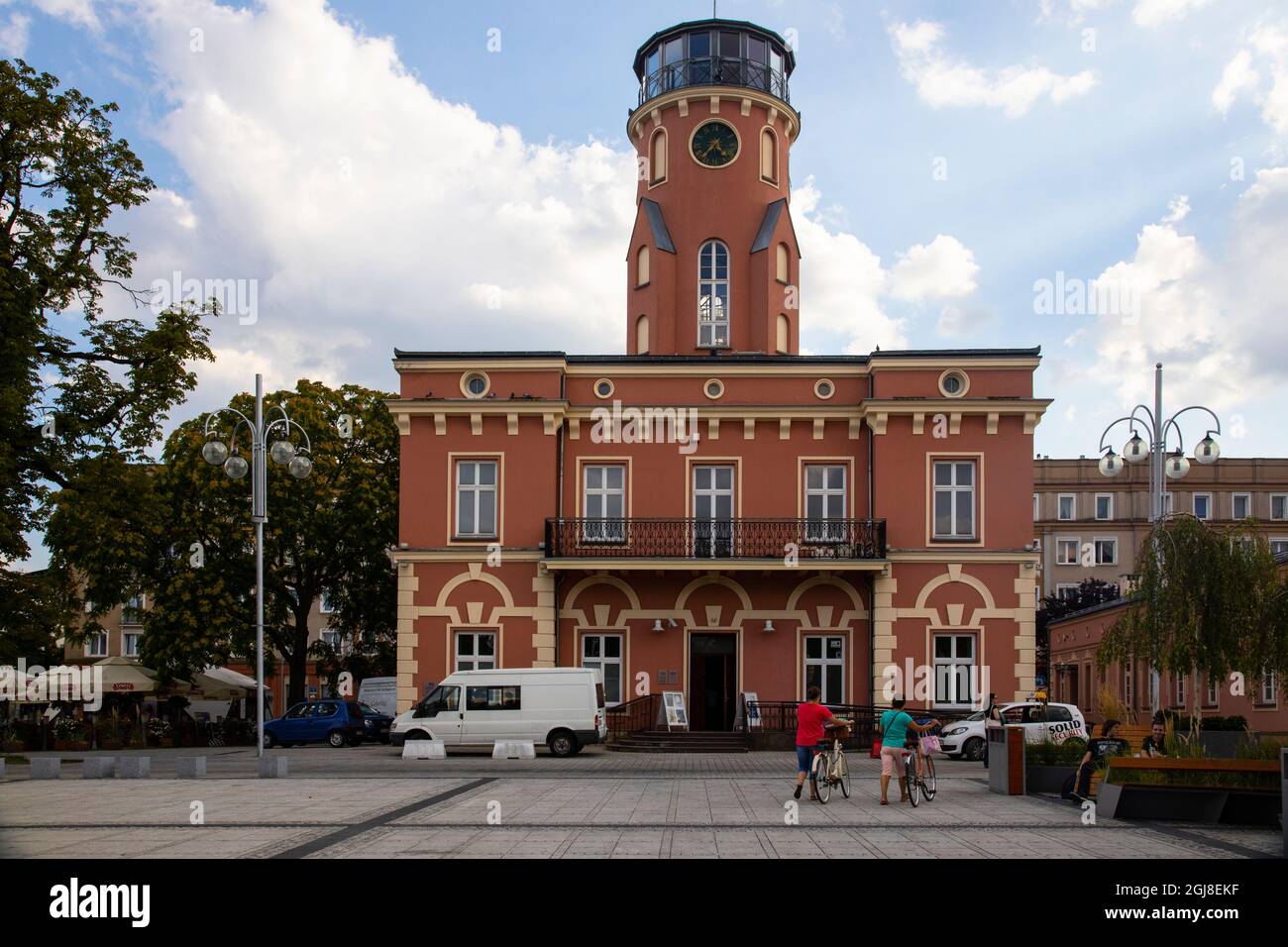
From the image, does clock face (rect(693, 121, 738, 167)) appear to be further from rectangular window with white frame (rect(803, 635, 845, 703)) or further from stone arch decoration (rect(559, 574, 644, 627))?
rectangular window with white frame (rect(803, 635, 845, 703))

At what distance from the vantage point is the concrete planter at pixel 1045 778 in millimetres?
19609

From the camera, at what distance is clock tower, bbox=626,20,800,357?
39156 millimetres

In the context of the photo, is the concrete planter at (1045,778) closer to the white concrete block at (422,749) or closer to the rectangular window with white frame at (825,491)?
the white concrete block at (422,749)

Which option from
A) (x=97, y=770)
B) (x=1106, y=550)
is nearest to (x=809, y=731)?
(x=97, y=770)

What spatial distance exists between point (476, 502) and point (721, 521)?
6.32 metres

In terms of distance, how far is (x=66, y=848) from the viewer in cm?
1326

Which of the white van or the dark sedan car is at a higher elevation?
the white van

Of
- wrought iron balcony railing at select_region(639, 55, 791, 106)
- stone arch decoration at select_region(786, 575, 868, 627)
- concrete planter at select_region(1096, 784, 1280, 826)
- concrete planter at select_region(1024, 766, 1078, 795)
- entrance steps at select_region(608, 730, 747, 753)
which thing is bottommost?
entrance steps at select_region(608, 730, 747, 753)

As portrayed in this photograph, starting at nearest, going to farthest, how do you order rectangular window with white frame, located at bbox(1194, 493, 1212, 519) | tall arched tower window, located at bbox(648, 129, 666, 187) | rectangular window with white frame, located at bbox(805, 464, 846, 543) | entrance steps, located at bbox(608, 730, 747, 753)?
entrance steps, located at bbox(608, 730, 747, 753), rectangular window with white frame, located at bbox(805, 464, 846, 543), tall arched tower window, located at bbox(648, 129, 666, 187), rectangular window with white frame, located at bbox(1194, 493, 1212, 519)

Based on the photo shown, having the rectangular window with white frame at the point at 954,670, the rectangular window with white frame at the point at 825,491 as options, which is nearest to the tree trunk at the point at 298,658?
the rectangular window with white frame at the point at 825,491

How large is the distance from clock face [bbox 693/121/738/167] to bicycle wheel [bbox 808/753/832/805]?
24554 millimetres

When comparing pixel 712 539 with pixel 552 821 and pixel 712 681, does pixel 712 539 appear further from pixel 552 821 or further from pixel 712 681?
pixel 552 821

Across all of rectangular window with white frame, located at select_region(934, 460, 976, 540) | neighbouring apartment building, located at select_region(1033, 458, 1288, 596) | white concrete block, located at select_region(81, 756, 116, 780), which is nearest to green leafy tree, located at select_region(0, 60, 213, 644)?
white concrete block, located at select_region(81, 756, 116, 780)
